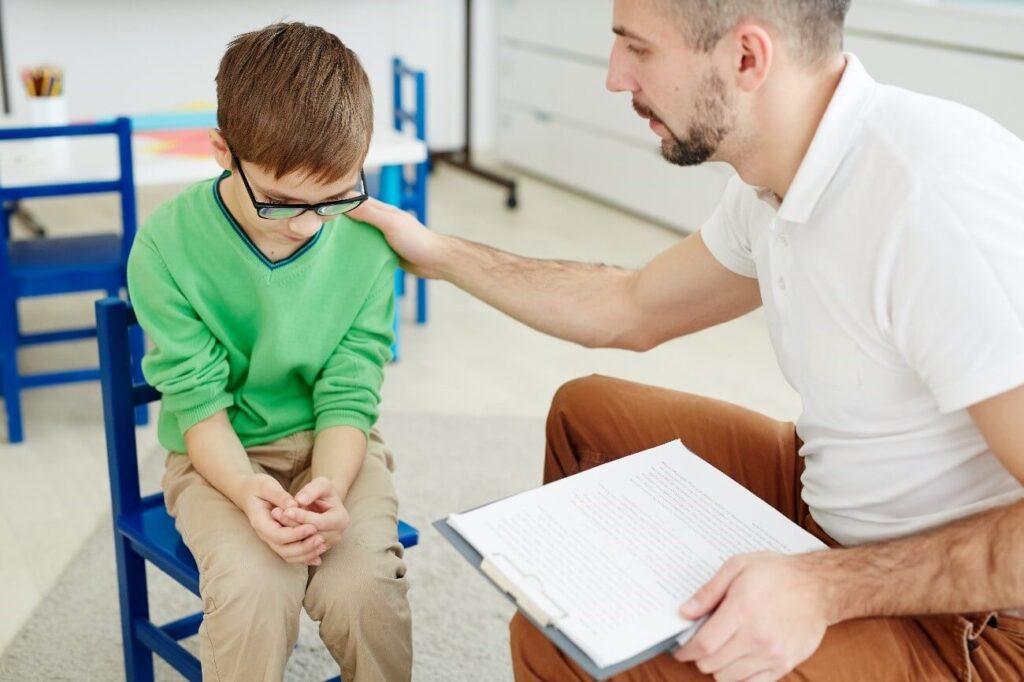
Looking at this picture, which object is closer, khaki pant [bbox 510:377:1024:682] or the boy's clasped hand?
khaki pant [bbox 510:377:1024:682]

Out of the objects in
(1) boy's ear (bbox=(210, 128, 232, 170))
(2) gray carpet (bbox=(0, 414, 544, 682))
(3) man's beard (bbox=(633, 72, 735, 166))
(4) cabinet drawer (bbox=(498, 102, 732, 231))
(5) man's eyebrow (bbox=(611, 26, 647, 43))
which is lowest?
(2) gray carpet (bbox=(0, 414, 544, 682))

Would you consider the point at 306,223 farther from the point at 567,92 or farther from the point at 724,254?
the point at 567,92

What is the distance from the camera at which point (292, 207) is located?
4.30 ft

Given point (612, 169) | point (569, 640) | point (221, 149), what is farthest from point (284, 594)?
point (612, 169)

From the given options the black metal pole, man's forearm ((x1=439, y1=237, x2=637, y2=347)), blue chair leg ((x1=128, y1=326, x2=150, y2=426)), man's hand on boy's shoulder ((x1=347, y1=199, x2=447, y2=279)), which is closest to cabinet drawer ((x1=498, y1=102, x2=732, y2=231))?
the black metal pole

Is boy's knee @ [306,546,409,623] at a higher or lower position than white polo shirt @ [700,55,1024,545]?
lower

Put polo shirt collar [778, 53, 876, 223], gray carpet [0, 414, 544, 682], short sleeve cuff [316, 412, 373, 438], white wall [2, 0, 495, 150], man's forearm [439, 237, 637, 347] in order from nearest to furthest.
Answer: polo shirt collar [778, 53, 876, 223] < short sleeve cuff [316, 412, 373, 438] < man's forearm [439, 237, 637, 347] < gray carpet [0, 414, 544, 682] < white wall [2, 0, 495, 150]

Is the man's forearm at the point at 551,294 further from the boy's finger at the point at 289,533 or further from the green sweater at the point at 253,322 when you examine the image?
the boy's finger at the point at 289,533

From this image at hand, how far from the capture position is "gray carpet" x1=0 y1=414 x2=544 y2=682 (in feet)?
5.74

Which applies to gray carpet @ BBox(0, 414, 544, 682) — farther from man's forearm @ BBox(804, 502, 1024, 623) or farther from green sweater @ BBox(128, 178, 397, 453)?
man's forearm @ BBox(804, 502, 1024, 623)

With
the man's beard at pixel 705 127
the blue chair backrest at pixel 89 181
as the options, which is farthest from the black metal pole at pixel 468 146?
the man's beard at pixel 705 127

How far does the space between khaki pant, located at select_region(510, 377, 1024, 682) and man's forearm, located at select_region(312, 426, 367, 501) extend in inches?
10.4

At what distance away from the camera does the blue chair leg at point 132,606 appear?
1476 millimetres

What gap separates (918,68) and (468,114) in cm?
201
